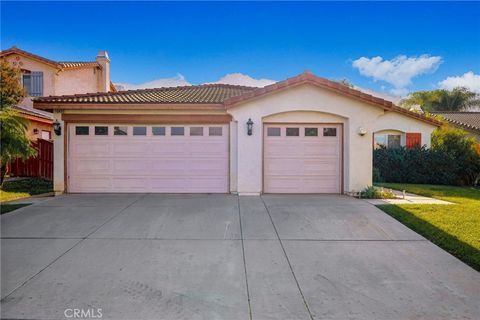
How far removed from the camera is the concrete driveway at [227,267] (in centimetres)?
349

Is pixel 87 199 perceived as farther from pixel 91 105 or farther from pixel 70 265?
pixel 70 265

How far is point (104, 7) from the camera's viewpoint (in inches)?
455

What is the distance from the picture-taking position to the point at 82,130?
10.4m

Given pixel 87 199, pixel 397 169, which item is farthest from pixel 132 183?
pixel 397 169

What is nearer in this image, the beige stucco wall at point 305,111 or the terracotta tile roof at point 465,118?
the beige stucco wall at point 305,111

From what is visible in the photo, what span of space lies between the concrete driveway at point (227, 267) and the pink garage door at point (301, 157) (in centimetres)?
271

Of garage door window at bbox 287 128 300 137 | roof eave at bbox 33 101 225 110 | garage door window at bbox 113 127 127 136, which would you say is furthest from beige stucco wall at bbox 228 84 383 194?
garage door window at bbox 113 127 127 136

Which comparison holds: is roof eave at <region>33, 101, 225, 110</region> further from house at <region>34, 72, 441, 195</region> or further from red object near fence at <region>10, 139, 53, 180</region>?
red object near fence at <region>10, 139, 53, 180</region>

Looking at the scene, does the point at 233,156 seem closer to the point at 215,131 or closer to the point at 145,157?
the point at 215,131

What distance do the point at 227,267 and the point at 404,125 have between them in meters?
16.2

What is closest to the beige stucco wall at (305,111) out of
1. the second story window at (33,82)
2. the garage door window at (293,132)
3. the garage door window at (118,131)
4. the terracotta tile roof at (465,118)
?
the garage door window at (293,132)

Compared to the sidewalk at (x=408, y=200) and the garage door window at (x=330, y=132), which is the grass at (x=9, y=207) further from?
the sidewalk at (x=408, y=200)

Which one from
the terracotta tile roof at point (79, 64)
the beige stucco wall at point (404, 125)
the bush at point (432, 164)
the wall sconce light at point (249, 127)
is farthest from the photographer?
the terracotta tile roof at point (79, 64)

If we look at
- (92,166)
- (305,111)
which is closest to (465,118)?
(305,111)
